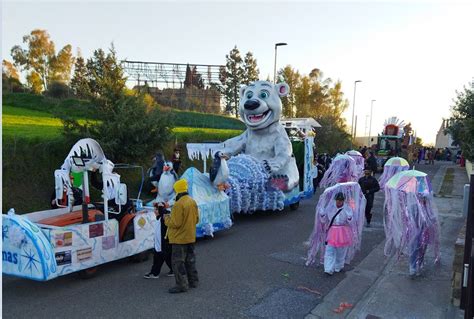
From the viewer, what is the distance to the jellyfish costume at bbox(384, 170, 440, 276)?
6.21 metres

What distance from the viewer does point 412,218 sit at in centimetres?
620

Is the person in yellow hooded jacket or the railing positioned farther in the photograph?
the person in yellow hooded jacket

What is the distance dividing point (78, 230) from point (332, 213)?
3855 millimetres

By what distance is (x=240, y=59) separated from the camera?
48.9 m

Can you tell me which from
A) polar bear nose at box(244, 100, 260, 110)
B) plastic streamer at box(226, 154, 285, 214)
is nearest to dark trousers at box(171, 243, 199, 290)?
plastic streamer at box(226, 154, 285, 214)

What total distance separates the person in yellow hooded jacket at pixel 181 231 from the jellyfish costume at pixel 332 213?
2261mm

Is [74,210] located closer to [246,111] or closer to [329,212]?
[329,212]

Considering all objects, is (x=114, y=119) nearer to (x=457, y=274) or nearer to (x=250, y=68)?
(x=457, y=274)

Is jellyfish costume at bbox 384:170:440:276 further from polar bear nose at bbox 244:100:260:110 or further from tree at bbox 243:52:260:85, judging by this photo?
tree at bbox 243:52:260:85

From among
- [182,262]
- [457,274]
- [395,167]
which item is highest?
[395,167]

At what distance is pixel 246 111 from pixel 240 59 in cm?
3936

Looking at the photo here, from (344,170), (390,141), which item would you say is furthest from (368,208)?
(390,141)

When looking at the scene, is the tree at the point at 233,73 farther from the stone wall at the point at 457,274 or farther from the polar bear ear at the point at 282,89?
the stone wall at the point at 457,274

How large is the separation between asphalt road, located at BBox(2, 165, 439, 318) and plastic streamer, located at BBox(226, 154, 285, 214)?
5.86 ft
